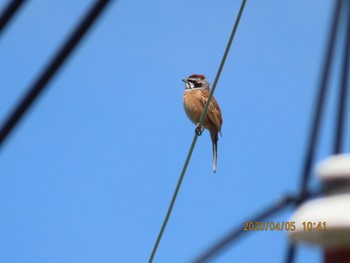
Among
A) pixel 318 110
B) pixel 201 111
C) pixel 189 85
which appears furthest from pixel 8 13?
pixel 189 85

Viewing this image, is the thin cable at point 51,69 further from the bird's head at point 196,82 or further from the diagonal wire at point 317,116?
the bird's head at point 196,82

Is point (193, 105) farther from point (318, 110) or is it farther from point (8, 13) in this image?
point (8, 13)

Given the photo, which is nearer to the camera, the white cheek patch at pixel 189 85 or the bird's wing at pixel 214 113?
the bird's wing at pixel 214 113

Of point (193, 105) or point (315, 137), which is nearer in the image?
point (315, 137)

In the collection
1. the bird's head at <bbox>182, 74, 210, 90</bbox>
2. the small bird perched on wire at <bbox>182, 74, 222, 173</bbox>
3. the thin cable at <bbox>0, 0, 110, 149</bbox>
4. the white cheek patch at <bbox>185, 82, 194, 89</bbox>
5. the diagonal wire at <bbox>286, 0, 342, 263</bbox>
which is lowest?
the thin cable at <bbox>0, 0, 110, 149</bbox>

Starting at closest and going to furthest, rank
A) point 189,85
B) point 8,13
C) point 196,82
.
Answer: point 8,13, point 189,85, point 196,82

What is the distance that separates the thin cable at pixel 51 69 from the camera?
3.54ft

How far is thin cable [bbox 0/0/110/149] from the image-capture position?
42.5 inches

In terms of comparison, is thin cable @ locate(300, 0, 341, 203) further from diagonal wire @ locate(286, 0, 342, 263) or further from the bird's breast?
the bird's breast

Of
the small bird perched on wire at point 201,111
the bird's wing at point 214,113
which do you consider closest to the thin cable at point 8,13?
the small bird perched on wire at point 201,111

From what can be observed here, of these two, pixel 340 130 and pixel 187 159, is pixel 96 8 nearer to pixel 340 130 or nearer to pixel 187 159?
pixel 340 130

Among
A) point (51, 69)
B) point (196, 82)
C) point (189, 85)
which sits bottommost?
point (51, 69)

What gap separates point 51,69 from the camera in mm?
1095

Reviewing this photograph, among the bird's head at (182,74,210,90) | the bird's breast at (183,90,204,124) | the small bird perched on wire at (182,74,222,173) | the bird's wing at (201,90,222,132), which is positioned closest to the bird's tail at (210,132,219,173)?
the small bird perched on wire at (182,74,222,173)
